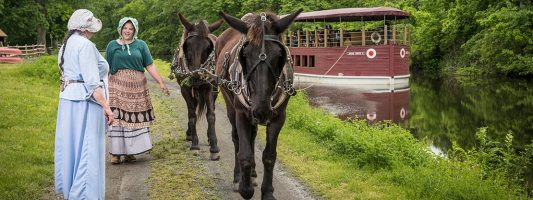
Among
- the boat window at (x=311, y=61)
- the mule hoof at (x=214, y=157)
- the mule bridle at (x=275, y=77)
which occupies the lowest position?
the mule hoof at (x=214, y=157)

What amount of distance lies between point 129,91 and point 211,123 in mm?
1629

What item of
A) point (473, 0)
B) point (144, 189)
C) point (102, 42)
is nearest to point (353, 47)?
point (473, 0)

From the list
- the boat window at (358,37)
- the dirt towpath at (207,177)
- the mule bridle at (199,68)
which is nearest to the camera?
the dirt towpath at (207,177)

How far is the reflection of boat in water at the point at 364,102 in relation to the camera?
19.8 meters

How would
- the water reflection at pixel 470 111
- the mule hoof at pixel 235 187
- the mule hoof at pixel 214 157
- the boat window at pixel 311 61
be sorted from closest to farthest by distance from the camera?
the mule hoof at pixel 235 187, the mule hoof at pixel 214 157, the water reflection at pixel 470 111, the boat window at pixel 311 61

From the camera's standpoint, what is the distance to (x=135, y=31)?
24.9 feet

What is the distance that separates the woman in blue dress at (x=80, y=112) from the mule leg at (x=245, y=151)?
4.52 ft

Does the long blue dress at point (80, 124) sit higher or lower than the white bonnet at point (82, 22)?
lower

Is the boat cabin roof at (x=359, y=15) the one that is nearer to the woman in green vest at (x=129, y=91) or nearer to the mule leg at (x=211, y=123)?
the mule leg at (x=211, y=123)

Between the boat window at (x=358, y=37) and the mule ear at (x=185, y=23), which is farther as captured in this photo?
the boat window at (x=358, y=37)

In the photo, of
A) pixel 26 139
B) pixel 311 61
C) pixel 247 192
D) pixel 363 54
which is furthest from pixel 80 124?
pixel 311 61

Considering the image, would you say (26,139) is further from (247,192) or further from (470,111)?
(470,111)

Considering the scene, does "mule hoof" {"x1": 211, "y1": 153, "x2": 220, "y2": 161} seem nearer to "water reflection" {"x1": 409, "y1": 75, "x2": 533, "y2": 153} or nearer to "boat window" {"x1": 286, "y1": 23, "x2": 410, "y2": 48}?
"water reflection" {"x1": 409, "y1": 75, "x2": 533, "y2": 153}

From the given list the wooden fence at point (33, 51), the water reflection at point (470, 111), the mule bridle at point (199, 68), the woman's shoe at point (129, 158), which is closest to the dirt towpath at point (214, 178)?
the woman's shoe at point (129, 158)
